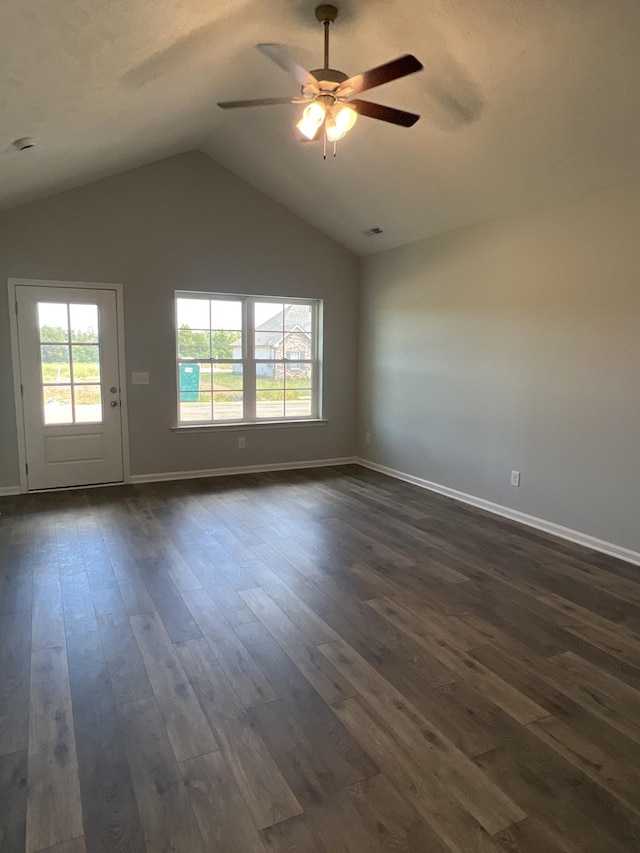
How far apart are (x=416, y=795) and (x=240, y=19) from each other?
12.4 ft

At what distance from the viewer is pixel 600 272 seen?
3678 millimetres

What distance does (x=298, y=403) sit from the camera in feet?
21.2

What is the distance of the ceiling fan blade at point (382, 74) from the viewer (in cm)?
234

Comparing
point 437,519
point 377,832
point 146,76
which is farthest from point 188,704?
point 146,76

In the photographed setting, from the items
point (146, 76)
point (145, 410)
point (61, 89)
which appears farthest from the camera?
point (145, 410)

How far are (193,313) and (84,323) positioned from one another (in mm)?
1141

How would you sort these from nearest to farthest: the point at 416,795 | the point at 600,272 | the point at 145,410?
the point at 416,795, the point at 600,272, the point at 145,410

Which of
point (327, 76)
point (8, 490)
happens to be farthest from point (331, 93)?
point (8, 490)

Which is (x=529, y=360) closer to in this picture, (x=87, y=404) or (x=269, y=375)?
(x=269, y=375)

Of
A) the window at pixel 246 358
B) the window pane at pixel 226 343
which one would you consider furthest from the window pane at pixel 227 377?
the window pane at pixel 226 343

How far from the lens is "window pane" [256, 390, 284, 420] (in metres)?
6.23

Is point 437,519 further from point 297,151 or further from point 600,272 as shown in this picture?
point 297,151

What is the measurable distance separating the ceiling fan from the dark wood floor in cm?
265

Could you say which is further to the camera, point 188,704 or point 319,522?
point 319,522
